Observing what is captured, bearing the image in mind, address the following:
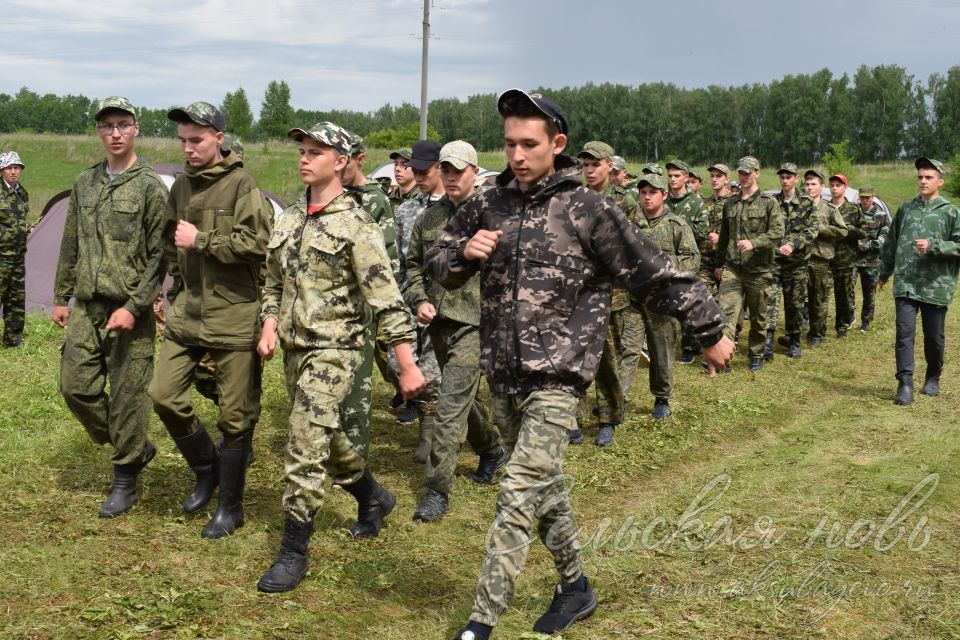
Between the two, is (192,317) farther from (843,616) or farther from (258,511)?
(843,616)

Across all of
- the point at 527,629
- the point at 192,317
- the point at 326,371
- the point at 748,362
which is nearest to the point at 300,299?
the point at 326,371

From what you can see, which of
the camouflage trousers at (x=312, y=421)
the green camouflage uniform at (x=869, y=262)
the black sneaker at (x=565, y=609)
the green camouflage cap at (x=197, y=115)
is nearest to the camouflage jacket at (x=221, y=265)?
the green camouflage cap at (x=197, y=115)

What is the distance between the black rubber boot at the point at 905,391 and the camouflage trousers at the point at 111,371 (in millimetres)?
7389

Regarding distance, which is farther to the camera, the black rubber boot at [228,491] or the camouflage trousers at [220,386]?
the black rubber boot at [228,491]

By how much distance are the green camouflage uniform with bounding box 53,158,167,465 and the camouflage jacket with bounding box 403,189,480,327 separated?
1773 mm

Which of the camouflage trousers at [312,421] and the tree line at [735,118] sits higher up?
the tree line at [735,118]

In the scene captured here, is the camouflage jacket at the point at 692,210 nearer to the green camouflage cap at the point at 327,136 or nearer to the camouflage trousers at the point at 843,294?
the camouflage trousers at the point at 843,294

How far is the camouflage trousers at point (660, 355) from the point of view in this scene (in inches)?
337

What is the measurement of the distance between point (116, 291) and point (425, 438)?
106 inches

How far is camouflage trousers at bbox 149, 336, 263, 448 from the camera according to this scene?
5082 mm

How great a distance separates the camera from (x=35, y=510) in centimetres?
556

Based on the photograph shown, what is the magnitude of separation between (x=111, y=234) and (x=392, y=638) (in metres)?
3.01

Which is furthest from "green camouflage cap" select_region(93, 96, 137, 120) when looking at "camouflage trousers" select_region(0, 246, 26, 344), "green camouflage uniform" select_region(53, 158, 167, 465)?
"camouflage trousers" select_region(0, 246, 26, 344)

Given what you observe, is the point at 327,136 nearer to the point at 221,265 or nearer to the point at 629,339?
the point at 221,265
